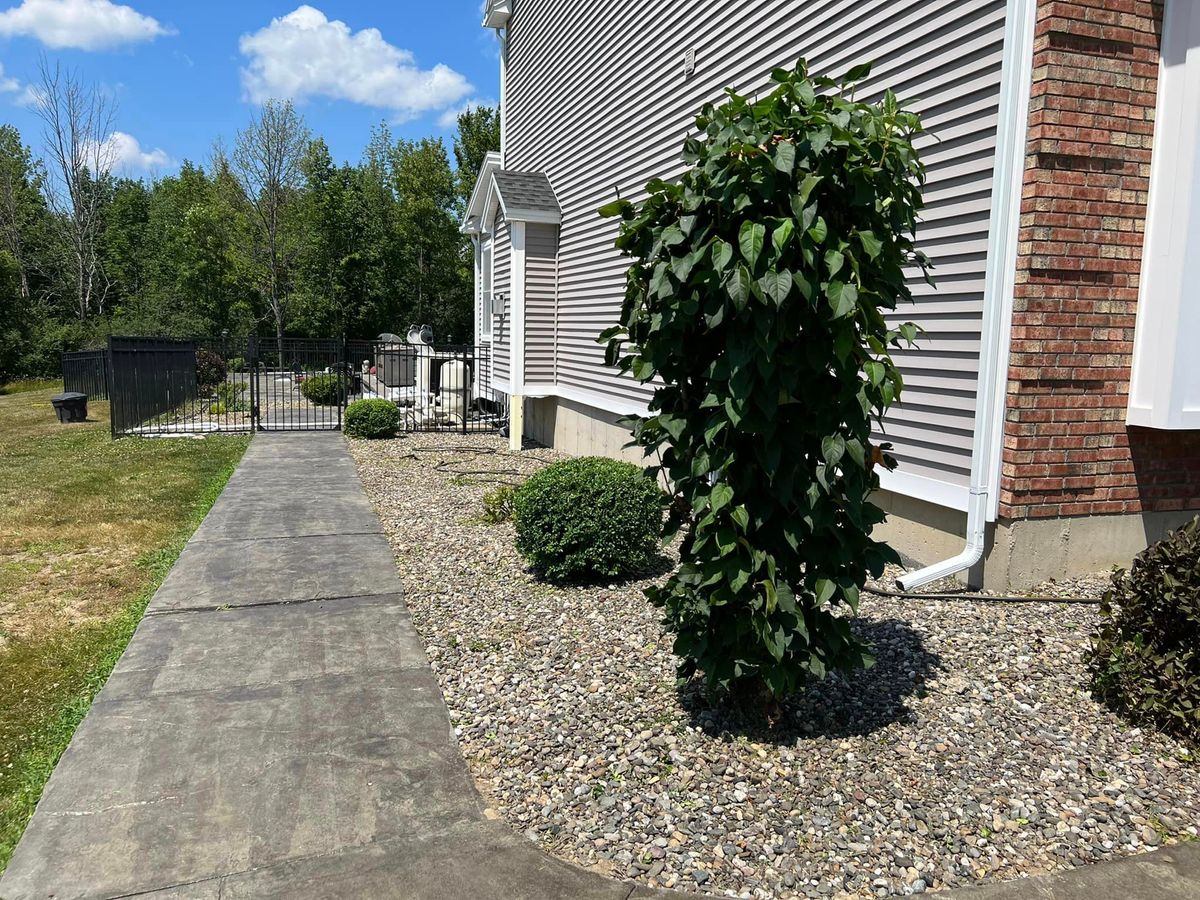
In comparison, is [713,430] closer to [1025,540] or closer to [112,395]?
[1025,540]

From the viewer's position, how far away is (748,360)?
2.79 metres

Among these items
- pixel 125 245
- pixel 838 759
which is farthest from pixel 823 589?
pixel 125 245

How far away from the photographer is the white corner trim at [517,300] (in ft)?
38.9

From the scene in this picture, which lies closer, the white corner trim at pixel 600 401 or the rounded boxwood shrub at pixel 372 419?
the white corner trim at pixel 600 401

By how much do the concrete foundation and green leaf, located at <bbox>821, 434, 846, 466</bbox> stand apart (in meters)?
2.05

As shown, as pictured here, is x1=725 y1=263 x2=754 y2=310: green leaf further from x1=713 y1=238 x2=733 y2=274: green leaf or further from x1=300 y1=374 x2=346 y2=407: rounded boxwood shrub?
x1=300 y1=374 x2=346 y2=407: rounded boxwood shrub

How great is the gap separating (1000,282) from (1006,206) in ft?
1.33

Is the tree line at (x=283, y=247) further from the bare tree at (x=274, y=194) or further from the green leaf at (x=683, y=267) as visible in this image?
the green leaf at (x=683, y=267)

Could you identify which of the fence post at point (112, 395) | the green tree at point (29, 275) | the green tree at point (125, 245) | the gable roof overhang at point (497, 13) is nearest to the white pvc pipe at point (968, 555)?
the fence post at point (112, 395)

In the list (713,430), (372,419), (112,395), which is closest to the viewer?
(713,430)

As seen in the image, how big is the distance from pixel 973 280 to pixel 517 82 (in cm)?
1247

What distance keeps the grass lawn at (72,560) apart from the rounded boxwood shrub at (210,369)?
6655 mm

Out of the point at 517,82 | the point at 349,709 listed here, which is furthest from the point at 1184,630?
the point at 517,82

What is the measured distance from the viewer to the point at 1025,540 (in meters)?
4.70
